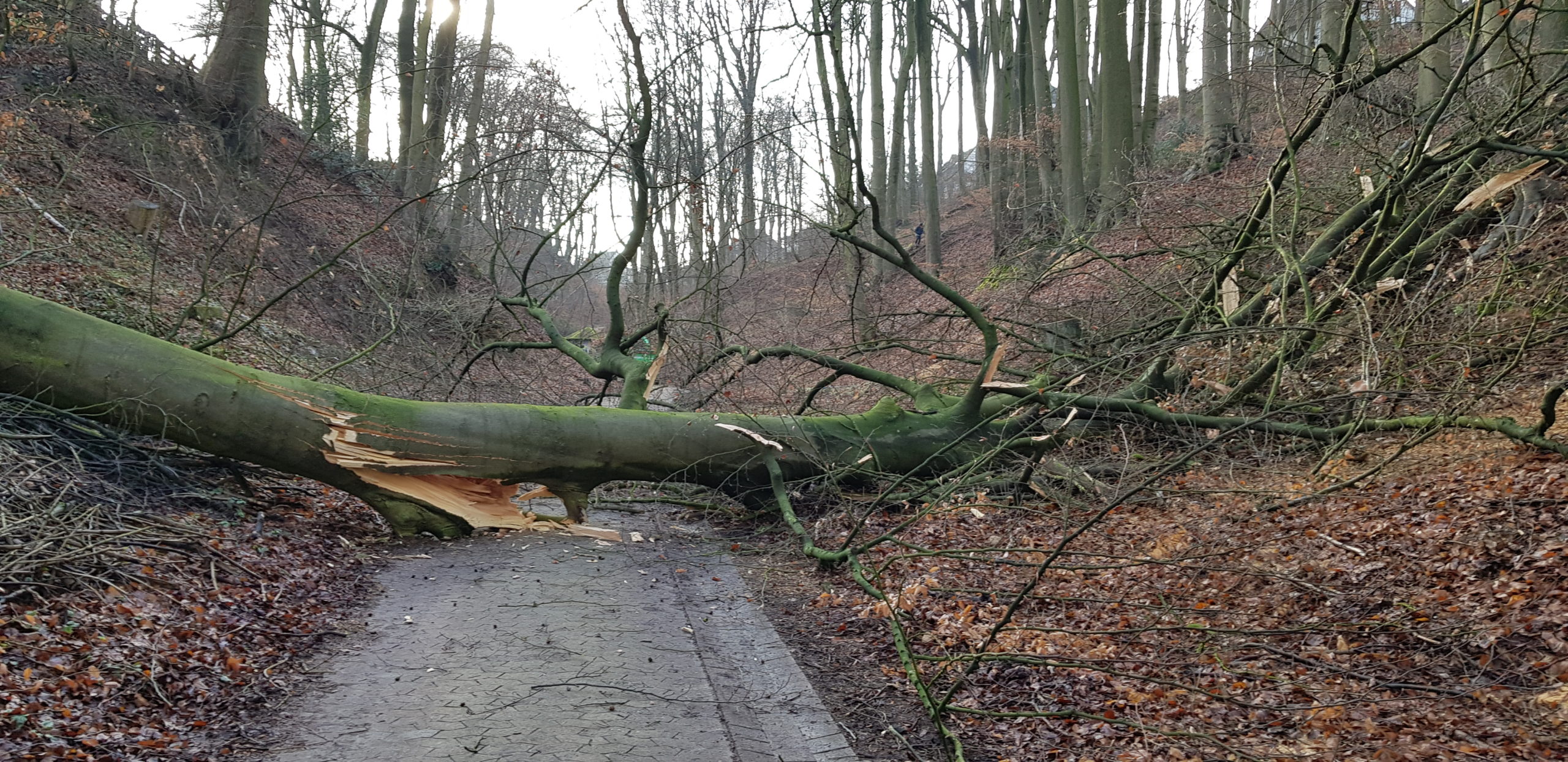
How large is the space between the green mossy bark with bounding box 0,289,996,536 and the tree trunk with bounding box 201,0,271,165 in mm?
9833

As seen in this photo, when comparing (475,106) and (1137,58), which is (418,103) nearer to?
(475,106)

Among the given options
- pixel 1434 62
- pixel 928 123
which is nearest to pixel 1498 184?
pixel 1434 62

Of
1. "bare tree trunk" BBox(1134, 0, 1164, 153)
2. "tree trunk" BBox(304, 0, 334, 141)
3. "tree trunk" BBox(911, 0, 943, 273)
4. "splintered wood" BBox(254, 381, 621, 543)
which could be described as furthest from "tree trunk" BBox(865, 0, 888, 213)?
"splintered wood" BBox(254, 381, 621, 543)

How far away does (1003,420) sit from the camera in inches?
339

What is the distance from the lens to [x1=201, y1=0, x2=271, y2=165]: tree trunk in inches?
570

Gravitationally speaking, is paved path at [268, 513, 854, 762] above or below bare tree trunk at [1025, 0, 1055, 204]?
below

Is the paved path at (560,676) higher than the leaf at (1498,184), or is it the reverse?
the leaf at (1498,184)

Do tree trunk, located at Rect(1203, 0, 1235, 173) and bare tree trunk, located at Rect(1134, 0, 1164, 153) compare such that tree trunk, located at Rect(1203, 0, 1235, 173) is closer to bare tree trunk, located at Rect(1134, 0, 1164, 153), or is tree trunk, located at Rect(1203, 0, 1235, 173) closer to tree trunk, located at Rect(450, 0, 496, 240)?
bare tree trunk, located at Rect(1134, 0, 1164, 153)

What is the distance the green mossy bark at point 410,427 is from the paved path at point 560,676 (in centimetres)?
89

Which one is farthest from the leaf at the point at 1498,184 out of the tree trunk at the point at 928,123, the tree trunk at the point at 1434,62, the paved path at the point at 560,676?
the tree trunk at the point at 928,123

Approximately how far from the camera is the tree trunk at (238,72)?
1448cm

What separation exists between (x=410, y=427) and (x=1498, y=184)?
859 cm

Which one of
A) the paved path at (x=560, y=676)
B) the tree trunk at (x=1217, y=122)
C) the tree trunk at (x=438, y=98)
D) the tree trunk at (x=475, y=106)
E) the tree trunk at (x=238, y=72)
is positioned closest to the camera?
the paved path at (x=560, y=676)

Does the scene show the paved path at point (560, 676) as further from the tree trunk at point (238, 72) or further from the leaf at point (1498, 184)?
the tree trunk at point (238, 72)
